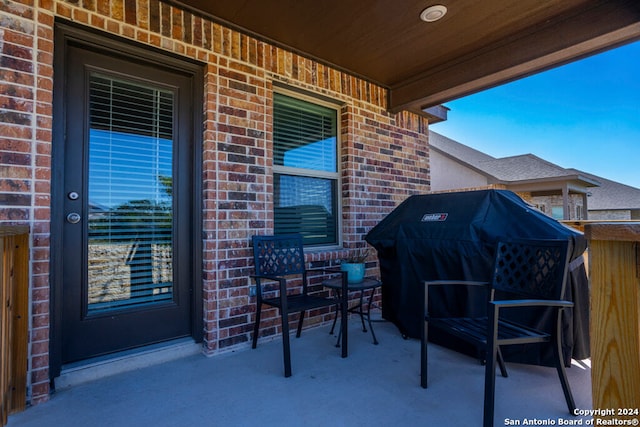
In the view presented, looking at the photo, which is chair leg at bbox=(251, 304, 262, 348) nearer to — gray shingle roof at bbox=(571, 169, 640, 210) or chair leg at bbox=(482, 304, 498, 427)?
chair leg at bbox=(482, 304, 498, 427)

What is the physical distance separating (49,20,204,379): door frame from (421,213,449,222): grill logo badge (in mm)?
1894

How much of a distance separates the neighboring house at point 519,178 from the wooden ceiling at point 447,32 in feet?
23.5

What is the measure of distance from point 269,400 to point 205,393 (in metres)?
0.41

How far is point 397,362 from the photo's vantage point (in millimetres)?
2400

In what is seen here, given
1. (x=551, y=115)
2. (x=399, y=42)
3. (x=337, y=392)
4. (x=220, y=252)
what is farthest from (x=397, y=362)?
(x=551, y=115)

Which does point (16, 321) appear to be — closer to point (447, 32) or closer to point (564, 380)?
point (564, 380)

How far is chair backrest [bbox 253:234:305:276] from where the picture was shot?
2668 millimetres

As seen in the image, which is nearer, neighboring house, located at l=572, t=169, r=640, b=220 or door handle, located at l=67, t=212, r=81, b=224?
door handle, located at l=67, t=212, r=81, b=224

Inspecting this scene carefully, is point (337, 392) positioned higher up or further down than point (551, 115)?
further down

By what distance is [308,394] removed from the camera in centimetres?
197

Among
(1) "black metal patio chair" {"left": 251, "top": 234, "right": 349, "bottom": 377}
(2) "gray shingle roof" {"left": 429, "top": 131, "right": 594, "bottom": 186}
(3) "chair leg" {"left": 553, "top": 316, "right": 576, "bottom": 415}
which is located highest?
(2) "gray shingle roof" {"left": 429, "top": 131, "right": 594, "bottom": 186}

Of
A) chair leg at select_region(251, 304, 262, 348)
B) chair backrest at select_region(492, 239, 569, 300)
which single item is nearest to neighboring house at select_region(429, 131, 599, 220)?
chair backrest at select_region(492, 239, 569, 300)

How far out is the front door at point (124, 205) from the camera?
2160 millimetres

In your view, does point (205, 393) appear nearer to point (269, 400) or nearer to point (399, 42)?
point (269, 400)
